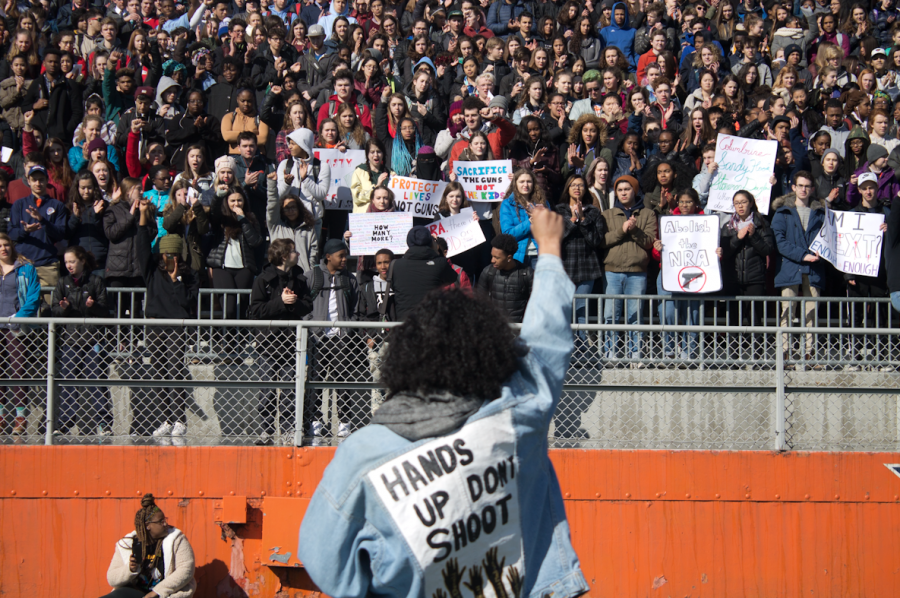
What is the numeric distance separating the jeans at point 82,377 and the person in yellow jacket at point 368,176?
430cm

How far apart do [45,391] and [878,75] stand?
12654 millimetres

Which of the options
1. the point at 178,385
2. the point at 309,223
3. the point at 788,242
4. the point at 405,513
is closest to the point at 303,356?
the point at 178,385

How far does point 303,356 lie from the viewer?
6.89m

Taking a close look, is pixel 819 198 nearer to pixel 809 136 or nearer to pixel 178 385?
pixel 809 136

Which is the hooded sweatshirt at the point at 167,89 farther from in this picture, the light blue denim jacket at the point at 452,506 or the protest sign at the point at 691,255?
the light blue denim jacket at the point at 452,506

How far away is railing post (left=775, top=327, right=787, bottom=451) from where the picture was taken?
6965mm

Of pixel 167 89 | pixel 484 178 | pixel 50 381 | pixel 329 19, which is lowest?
pixel 50 381

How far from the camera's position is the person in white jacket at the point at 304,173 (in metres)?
10.6

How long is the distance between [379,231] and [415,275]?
1.88 meters

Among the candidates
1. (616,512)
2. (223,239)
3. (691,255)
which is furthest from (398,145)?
(616,512)

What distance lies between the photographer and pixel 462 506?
2.74m

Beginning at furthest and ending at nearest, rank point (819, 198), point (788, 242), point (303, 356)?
point (819, 198) < point (788, 242) < point (303, 356)

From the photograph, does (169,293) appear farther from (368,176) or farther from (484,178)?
(484,178)

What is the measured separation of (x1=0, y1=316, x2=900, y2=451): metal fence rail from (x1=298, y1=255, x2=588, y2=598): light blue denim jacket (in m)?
4.06
